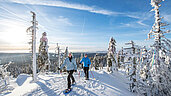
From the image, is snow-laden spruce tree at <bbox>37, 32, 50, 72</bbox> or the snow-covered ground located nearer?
the snow-covered ground

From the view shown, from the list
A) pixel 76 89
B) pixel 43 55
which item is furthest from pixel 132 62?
pixel 43 55

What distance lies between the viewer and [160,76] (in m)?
9.18

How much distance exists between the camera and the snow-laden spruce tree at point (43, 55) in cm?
2395

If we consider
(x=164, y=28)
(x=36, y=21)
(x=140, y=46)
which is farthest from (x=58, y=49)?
(x=164, y=28)

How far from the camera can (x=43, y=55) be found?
79.4 feet

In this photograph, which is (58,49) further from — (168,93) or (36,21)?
(168,93)

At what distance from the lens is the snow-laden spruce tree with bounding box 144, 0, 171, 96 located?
29.8 feet

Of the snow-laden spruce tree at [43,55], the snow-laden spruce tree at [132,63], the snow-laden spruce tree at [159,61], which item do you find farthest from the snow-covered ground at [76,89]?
the snow-laden spruce tree at [43,55]

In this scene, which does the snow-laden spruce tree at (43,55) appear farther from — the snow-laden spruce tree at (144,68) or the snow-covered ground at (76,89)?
the snow-laden spruce tree at (144,68)

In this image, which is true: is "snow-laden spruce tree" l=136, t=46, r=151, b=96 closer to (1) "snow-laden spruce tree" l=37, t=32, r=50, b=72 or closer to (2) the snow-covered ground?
(2) the snow-covered ground

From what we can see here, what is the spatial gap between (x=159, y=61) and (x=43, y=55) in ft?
76.2

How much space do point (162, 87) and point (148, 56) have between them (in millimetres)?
3169

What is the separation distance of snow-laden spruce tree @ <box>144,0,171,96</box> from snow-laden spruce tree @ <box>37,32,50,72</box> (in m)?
22.1

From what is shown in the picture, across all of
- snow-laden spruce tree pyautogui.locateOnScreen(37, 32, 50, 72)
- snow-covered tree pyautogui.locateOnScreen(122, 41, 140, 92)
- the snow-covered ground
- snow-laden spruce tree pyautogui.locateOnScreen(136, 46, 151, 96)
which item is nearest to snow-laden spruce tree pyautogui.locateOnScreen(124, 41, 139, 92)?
snow-covered tree pyautogui.locateOnScreen(122, 41, 140, 92)
